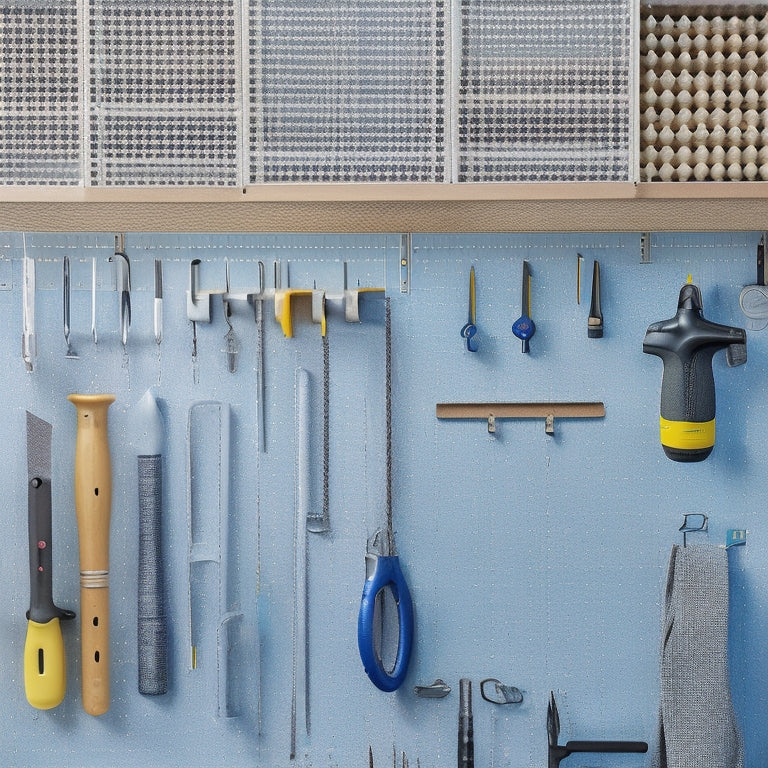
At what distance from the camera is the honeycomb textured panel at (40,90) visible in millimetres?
1408

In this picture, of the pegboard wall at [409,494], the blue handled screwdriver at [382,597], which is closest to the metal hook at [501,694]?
the pegboard wall at [409,494]

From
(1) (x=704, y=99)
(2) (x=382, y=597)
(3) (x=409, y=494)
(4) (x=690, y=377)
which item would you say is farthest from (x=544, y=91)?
(2) (x=382, y=597)

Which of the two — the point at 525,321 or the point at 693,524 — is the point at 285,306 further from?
the point at 693,524

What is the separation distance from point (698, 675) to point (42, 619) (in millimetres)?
1201

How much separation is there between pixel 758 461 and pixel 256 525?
0.97 meters

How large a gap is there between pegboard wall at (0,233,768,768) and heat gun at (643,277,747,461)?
0.29 ft

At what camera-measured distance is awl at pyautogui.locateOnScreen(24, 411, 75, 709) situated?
1535 mm

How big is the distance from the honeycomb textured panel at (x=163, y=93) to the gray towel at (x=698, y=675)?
1.11 metres

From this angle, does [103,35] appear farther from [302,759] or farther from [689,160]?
[302,759]

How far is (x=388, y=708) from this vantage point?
1.61 meters

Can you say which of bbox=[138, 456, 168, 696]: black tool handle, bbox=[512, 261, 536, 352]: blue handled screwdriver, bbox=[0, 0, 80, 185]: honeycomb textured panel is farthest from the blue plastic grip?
bbox=[0, 0, 80, 185]: honeycomb textured panel

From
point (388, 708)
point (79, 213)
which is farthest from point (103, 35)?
point (388, 708)

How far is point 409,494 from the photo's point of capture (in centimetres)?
161

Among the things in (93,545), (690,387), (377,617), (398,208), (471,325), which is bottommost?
(377,617)
